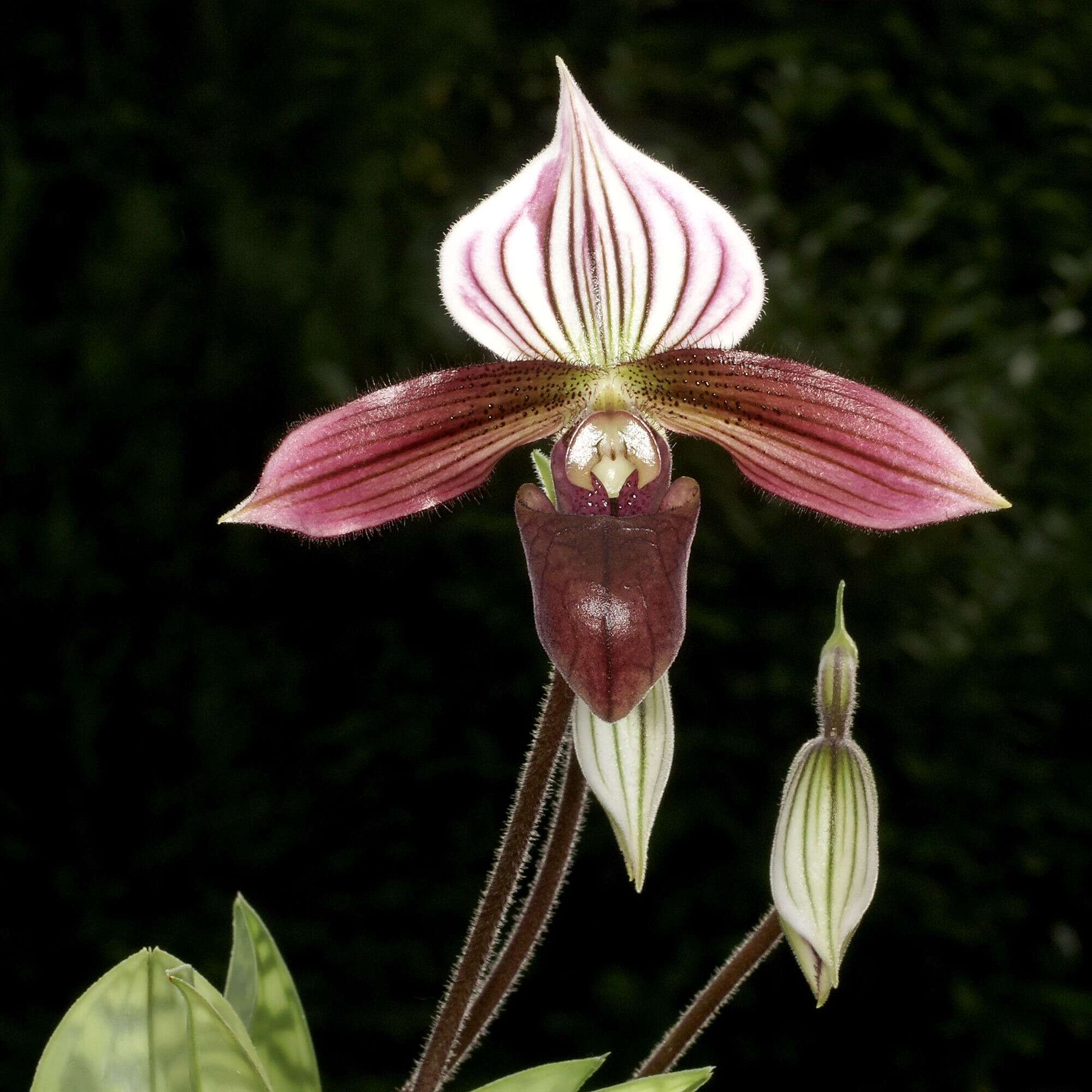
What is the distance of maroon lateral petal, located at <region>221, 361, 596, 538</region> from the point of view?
573 millimetres

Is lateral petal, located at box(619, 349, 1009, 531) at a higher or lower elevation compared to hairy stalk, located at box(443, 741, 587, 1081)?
higher

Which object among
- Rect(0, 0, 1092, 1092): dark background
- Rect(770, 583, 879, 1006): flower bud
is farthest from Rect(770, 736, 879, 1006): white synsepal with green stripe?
Rect(0, 0, 1092, 1092): dark background

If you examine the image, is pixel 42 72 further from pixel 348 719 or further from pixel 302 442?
pixel 302 442

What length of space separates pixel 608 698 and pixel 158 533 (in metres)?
1.31

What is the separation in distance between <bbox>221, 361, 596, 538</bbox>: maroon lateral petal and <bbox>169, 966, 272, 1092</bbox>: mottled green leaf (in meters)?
0.21

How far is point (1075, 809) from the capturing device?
5.75 feet

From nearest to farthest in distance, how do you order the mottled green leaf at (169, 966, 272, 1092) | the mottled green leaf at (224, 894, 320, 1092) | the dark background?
the mottled green leaf at (169, 966, 272, 1092) < the mottled green leaf at (224, 894, 320, 1092) < the dark background

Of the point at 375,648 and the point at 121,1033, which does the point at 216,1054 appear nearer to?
the point at 121,1033

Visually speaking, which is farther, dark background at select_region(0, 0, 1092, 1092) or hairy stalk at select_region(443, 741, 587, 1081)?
dark background at select_region(0, 0, 1092, 1092)

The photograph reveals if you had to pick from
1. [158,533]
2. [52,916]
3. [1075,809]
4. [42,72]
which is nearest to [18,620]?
[158,533]

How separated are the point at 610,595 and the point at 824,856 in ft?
0.54

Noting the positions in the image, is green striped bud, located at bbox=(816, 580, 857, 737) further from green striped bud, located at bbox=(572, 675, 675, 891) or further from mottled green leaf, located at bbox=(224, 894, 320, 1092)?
mottled green leaf, located at bbox=(224, 894, 320, 1092)

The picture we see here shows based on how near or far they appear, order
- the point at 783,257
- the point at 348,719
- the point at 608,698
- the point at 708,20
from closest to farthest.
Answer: the point at 608,698 < the point at 348,719 < the point at 783,257 < the point at 708,20

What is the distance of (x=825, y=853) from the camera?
1.90 feet
